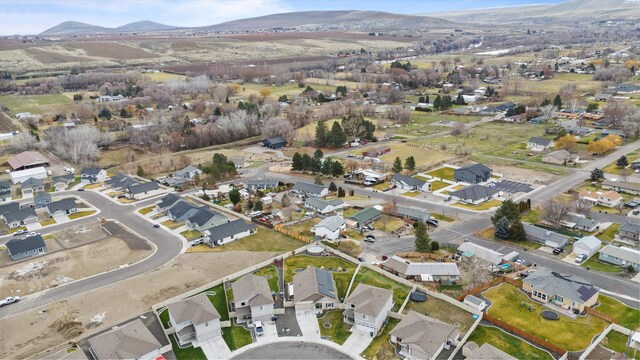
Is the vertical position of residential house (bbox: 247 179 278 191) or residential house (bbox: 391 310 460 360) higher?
residential house (bbox: 247 179 278 191)

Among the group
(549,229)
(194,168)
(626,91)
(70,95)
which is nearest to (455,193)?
(549,229)

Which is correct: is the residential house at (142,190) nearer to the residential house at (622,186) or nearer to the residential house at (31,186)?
the residential house at (31,186)

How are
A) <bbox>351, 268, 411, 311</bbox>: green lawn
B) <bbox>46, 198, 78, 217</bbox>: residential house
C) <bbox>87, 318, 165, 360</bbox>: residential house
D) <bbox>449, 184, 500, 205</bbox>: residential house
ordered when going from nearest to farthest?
<bbox>87, 318, 165, 360</bbox>: residential house → <bbox>351, 268, 411, 311</bbox>: green lawn → <bbox>46, 198, 78, 217</bbox>: residential house → <bbox>449, 184, 500, 205</bbox>: residential house

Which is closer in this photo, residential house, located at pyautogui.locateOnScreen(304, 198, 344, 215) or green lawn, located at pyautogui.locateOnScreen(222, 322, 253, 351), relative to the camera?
green lawn, located at pyautogui.locateOnScreen(222, 322, 253, 351)

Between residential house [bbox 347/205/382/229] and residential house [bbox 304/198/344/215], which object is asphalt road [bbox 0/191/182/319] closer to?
residential house [bbox 304/198/344/215]

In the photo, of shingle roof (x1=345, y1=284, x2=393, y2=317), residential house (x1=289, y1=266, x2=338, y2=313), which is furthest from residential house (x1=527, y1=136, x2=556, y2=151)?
residential house (x1=289, y1=266, x2=338, y2=313)
